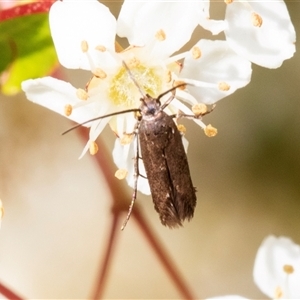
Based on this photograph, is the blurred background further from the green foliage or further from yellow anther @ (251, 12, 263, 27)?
yellow anther @ (251, 12, 263, 27)

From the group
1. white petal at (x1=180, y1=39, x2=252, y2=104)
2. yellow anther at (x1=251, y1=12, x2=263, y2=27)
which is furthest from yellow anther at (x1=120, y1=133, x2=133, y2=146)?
yellow anther at (x1=251, y1=12, x2=263, y2=27)

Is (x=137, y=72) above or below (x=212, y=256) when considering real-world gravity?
above

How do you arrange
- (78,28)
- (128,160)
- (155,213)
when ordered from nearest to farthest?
1. (78,28)
2. (128,160)
3. (155,213)

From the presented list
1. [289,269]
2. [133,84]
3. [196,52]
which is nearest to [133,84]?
[133,84]

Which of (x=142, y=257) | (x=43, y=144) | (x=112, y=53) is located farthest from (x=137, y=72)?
(x=142, y=257)

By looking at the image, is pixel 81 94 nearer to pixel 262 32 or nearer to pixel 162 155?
pixel 162 155

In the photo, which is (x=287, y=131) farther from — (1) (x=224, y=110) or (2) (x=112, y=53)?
(2) (x=112, y=53)
